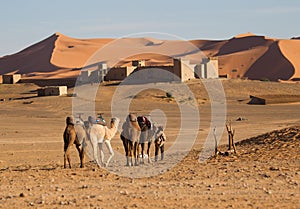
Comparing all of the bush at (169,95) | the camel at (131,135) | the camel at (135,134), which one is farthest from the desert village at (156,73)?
the camel at (131,135)

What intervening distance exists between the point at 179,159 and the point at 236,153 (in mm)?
1456

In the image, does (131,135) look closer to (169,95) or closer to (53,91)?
(169,95)

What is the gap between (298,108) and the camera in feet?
146

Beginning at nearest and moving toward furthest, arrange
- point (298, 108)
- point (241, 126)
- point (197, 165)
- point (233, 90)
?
point (197, 165) → point (241, 126) → point (298, 108) → point (233, 90)

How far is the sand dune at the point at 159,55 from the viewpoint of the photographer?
9688 cm

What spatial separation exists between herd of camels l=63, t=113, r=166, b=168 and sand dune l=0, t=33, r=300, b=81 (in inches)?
2774

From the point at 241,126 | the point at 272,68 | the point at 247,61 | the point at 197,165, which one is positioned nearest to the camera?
the point at 197,165

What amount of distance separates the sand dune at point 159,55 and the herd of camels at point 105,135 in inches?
2774

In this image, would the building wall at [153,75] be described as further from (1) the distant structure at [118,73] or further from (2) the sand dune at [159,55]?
(2) the sand dune at [159,55]

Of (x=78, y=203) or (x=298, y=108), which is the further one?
(x=298, y=108)

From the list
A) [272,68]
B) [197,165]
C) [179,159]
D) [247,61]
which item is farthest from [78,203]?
[247,61]

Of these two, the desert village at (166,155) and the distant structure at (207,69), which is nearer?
the desert village at (166,155)

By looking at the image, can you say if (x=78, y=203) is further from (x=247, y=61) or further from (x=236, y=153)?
(x=247, y=61)

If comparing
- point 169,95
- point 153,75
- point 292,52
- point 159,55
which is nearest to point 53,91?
point 169,95
